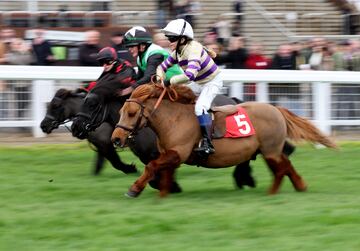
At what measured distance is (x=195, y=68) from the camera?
891cm

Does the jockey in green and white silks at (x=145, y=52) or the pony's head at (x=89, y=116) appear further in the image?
the pony's head at (x=89, y=116)

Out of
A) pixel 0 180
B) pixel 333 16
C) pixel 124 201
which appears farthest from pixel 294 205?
pixel 333 16

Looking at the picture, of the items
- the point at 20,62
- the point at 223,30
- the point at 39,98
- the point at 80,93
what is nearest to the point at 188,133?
the point at 80,93

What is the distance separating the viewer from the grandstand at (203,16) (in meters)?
18.1

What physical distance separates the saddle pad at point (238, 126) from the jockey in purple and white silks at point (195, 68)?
0.77 feet

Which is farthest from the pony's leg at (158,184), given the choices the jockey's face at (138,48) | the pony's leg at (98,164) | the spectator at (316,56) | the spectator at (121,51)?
the spectator at (316,56)

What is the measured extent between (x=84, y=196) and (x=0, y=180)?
4.82 ft

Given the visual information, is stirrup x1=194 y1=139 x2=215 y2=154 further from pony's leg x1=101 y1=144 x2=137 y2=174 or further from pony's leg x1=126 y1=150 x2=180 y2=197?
pony's leg x1=101 y1=144 x2=137 y2=174

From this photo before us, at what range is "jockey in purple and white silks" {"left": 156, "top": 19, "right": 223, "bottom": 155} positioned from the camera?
8938mm

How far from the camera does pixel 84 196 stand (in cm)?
927

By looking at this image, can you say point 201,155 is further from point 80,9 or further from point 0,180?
point 80,9

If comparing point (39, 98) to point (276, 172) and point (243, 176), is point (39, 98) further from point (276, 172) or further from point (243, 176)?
point (276, 172)

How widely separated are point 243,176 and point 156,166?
132cm

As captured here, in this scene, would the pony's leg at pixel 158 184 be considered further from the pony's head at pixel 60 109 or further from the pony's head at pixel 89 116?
the pony's head at pixel 60 109
